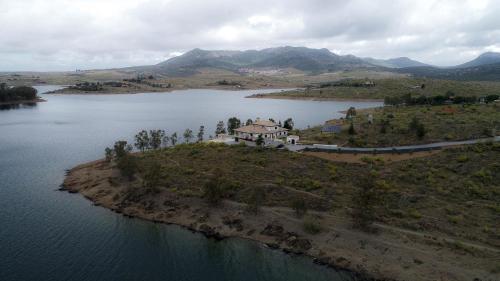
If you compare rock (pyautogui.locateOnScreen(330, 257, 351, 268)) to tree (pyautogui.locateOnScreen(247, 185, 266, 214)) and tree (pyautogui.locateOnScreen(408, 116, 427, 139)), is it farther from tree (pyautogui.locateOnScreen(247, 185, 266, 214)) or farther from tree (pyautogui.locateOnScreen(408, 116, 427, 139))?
tree (pyautogui.locateOnScreen(408, 116, 427, 139))

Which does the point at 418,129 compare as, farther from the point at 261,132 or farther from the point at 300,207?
the point at 300,207

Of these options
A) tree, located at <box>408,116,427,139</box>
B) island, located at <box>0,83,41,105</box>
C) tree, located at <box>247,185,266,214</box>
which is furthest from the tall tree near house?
island, located at <box>0,83,41,105</box>

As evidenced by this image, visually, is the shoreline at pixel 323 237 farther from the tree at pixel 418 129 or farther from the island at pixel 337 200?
the tree at pixel 418 129

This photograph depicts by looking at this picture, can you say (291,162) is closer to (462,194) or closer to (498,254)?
(462,194)

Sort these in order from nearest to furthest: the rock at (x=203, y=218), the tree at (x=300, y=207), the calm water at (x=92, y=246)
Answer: the calm water at (x=92, y=246) → the tree at (x=300, y=207) → the rock at (x=203, y=218)

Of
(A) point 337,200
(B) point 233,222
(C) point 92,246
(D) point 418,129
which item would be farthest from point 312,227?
(D) point 418,129

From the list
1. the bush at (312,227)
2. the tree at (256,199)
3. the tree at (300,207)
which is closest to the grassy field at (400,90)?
the tree at (256,199)

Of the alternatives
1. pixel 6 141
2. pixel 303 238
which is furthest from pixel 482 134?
pixel 6 141
